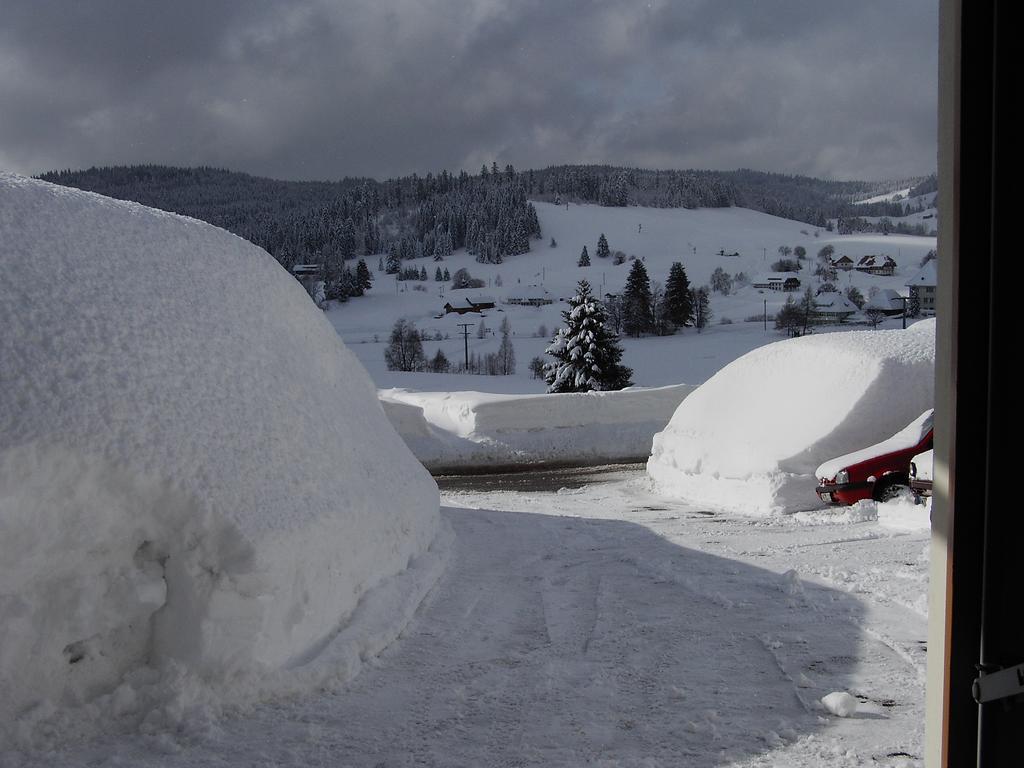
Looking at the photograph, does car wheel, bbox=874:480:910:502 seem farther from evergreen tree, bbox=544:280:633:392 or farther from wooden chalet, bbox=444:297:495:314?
wooden chalet, bbox=444:297:495:314

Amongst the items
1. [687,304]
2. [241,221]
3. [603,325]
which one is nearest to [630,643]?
[603,325]

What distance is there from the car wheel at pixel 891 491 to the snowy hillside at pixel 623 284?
23179mm

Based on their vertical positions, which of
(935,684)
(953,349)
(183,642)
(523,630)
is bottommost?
(523,630)

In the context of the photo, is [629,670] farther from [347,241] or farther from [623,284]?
[347,241]

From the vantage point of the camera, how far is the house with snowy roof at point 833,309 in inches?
2630

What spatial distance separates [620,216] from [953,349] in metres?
135

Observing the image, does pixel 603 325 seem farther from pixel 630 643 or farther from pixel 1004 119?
pixel 1004 119

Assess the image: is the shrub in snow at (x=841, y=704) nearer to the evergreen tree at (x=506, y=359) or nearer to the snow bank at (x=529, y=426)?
the snow bank at (x=529, y=426)

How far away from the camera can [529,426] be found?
19266mm

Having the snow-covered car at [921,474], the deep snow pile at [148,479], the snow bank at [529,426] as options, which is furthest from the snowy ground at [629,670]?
the snow bank at [529,426]

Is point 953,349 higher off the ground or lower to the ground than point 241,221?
lower

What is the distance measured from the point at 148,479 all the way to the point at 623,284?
86.0 meters

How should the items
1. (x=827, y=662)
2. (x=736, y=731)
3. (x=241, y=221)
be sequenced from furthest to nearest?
(x=241, y=221), (x=827, y=662), (x=736, y=731)

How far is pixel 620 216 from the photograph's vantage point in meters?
134
